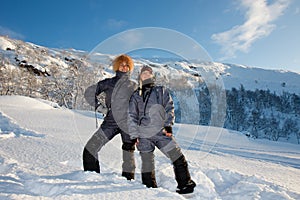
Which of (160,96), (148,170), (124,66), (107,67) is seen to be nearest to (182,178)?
(148,170)

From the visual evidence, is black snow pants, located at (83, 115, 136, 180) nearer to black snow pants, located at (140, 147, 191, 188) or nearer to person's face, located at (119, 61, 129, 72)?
black snow pants, located at (140, 147, 191, 188)

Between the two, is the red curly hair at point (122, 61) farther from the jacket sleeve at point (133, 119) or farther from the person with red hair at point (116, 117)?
the jacket sleeve at point (133, 119)

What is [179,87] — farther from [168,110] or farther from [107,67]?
[168,110]

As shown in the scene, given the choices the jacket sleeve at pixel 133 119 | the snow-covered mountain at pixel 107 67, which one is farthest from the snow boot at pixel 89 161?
the snow-covered mountain at pixel 107 67

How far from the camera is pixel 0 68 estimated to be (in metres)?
30.5

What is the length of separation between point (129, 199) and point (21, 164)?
1676 mm

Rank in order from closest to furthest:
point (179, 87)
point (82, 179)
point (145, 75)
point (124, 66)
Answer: point (82, 179), point (145, 75), point (124, 66), point (179, 87)

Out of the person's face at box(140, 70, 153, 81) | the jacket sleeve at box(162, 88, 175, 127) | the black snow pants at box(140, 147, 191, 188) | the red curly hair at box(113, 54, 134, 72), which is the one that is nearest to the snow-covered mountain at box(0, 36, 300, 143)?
the red curly hair at box(113, 54, 134, 72)

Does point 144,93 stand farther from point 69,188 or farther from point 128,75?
point 69,188

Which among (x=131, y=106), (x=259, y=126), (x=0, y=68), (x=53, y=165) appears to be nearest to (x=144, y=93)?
(x=131, y=106)

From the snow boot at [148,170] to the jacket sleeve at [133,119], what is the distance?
11.8 inches

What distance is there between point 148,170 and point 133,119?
0.66 meters

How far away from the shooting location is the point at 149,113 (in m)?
2.84

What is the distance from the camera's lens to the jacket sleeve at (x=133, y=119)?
9.29ft
